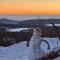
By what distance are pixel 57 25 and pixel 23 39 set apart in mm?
409

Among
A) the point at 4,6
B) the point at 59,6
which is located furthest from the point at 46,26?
the point at 4,6

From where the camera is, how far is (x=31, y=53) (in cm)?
166

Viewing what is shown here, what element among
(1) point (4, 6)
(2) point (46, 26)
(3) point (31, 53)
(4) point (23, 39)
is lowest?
(3) point (31, 53)

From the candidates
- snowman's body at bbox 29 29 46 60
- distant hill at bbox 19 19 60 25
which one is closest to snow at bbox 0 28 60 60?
snowman's body at bbox 29 29 46 60

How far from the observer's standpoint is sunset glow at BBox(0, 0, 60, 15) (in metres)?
1.63

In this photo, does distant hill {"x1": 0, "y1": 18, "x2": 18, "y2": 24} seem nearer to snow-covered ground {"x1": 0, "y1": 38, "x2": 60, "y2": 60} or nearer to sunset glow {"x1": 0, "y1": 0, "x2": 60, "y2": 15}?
sunset glow {"x1": 0, "y1": 0, "x2": 60, "y2": 15}

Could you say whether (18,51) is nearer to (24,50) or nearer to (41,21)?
(24,50)

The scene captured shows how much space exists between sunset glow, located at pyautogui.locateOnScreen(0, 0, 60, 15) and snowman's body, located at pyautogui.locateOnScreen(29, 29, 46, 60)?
0.75 feet

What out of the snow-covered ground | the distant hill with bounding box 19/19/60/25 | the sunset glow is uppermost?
the sunset glow

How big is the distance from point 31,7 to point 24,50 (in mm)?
480

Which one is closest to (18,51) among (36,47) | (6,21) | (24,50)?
(24,50)

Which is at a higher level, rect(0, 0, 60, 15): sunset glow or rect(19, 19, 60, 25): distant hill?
rect(0, 0, 60, 15): sunset glow

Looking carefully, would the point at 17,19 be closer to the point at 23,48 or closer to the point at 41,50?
the point at 23,48

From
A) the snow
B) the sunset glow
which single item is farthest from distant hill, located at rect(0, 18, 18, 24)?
the snow
